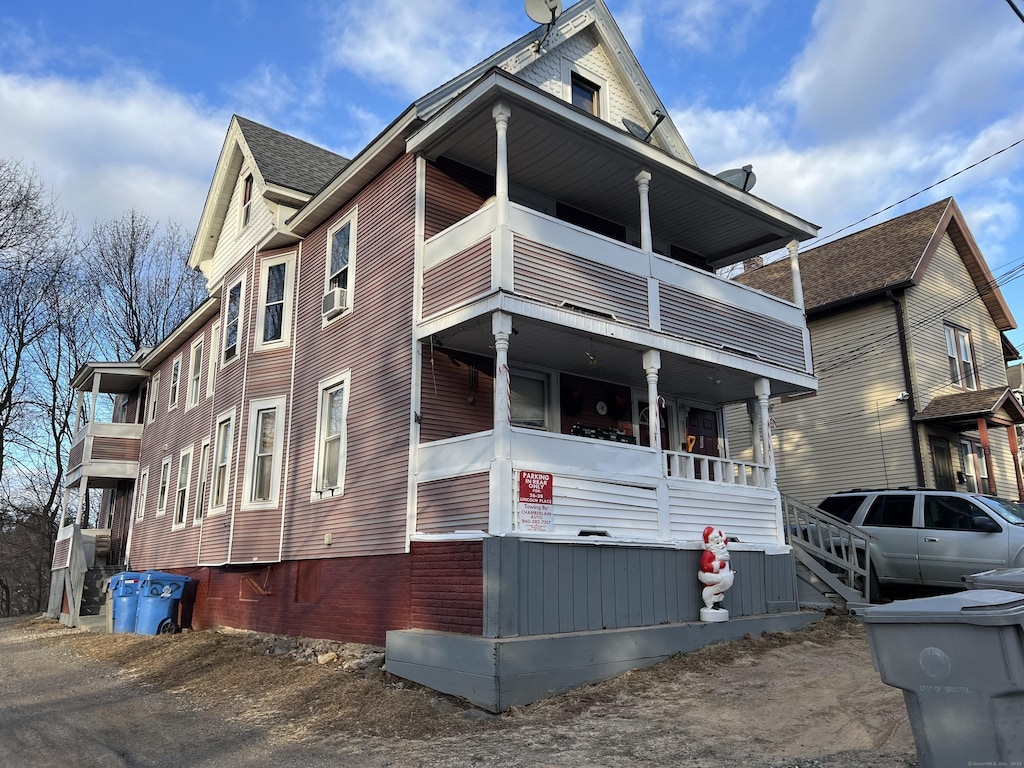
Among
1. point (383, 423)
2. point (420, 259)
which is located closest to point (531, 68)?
point (420, 259)

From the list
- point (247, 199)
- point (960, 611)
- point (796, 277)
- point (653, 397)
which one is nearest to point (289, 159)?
point (247, 199)

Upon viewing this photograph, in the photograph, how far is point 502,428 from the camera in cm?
916

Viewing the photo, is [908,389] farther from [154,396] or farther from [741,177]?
[154,396]

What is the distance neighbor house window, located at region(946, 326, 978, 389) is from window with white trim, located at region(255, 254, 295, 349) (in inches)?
633

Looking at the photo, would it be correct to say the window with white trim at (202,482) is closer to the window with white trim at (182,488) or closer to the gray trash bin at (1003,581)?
the window with white trim at (182,488)

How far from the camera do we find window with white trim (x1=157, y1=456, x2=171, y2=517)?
1967 centimetres

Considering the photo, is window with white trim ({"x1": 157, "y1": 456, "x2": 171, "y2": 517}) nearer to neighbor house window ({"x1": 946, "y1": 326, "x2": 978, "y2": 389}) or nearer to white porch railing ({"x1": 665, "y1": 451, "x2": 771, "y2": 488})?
white porch railing ({"x1": 665, "y1": 451, "x2": 771, "y2": 488})

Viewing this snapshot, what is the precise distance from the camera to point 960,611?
14.8 feet

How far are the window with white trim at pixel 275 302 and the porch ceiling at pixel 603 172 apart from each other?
190 inches

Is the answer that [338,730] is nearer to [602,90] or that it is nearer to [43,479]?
[602,90]

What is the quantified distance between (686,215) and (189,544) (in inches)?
491

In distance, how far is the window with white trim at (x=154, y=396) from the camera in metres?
23.0

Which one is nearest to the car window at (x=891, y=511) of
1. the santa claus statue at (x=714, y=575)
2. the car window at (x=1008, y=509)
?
the car window at (x=1008, y=509)

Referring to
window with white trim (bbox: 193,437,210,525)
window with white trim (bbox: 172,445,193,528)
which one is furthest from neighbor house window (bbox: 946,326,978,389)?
window with white trim (bbox: 172,445,193,528)
